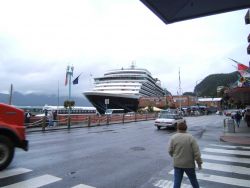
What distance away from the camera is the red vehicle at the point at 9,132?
8.62 m

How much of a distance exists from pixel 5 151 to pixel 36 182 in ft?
5.83

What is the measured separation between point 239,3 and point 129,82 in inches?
3269

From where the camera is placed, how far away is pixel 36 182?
7.46 meters

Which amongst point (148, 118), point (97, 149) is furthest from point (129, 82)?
point (97, 149)

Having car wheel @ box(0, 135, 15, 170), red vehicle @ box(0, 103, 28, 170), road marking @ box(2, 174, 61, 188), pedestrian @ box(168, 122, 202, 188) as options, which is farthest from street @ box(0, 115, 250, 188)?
pedestrian @ box(168, 122, 202, 188)

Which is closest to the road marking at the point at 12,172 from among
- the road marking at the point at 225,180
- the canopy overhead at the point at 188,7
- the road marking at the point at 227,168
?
the road marking at the point at 225,180

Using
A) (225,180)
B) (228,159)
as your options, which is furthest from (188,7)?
(228,159)

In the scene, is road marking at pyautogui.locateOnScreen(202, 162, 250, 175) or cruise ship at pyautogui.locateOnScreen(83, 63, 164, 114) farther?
cruise ship at pyautogui.locateOnScreen(83, 63, 164, 114)

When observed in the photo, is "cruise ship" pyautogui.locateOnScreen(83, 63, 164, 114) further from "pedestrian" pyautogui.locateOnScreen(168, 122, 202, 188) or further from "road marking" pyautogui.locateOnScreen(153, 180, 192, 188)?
"pedestrian" pyautogui.locateOnScreen(168, 122, 202, 188)

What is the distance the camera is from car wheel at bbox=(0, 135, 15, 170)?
859 cm

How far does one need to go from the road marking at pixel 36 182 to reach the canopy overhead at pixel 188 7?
504 centimetres

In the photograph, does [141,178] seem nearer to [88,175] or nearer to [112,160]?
[88,175]

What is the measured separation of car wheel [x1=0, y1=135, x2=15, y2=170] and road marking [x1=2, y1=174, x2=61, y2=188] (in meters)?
1.33

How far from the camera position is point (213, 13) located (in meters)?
9.45
